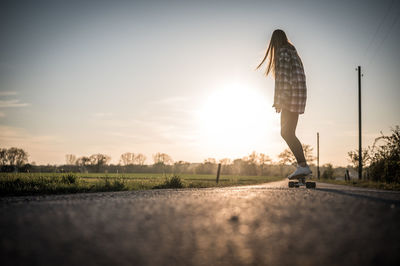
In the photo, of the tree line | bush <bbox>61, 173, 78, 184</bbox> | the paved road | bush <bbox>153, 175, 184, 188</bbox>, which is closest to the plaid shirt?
the paved road

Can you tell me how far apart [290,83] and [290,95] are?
0.76 feet

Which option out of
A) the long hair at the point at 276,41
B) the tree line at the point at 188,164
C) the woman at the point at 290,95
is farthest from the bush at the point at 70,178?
the tree line at the point at 188,164

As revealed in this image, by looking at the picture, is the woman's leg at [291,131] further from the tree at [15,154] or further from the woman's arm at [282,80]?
the tree at [15,154]

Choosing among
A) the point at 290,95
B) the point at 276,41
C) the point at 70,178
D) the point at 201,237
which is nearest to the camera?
the point at 201,237

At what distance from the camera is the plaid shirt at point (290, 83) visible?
522 centimetres

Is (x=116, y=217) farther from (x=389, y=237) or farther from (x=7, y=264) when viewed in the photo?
(x=389, y=237)

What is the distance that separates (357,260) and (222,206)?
1052 millimetres

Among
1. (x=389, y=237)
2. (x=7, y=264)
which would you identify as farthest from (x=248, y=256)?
(x=7, y=264)

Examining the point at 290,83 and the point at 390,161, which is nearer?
the point at 290,83

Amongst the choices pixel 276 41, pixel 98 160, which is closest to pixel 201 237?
pixel 276 41

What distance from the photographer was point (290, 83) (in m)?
5.26

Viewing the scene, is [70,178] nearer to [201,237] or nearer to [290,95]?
[290,95]

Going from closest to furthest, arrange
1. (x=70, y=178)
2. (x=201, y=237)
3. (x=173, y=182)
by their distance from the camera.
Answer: (x=201, y=237) → (x=70, y=178) → (x=173, y=182)

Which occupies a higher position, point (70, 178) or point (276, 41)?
point (276, 41)
